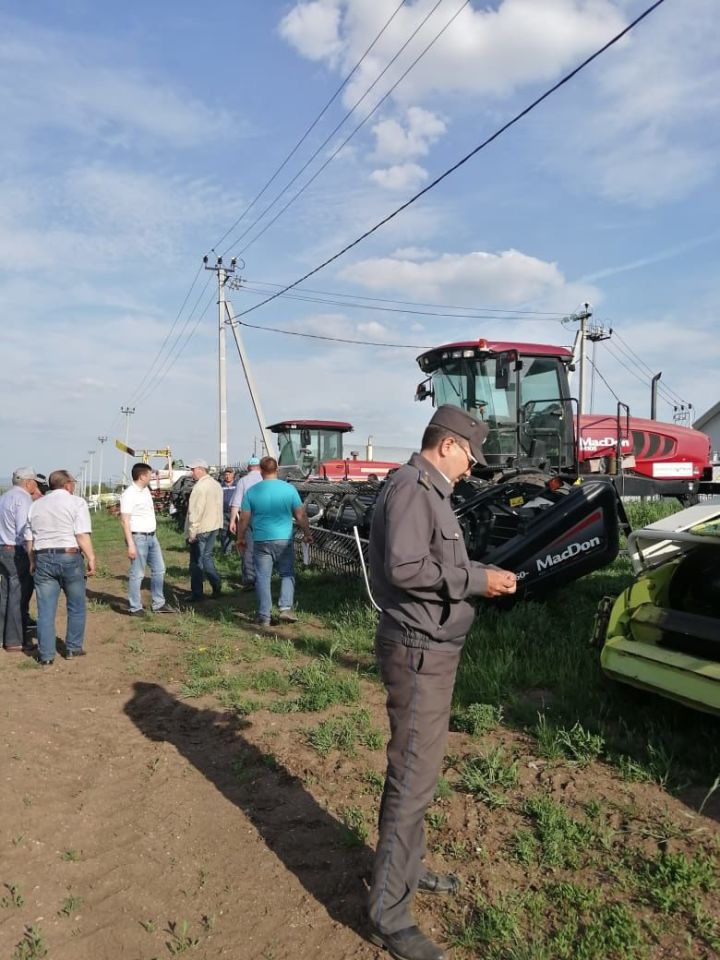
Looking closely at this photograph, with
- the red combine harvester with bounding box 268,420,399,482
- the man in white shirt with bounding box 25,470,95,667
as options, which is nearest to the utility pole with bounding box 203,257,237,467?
the red combine harvester with bounding box 268,420,399,482

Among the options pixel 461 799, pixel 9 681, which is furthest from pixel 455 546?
pixel 9 681

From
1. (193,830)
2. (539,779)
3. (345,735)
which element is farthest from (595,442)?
(193,830)

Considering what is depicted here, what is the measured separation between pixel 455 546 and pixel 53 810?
8.37 ft

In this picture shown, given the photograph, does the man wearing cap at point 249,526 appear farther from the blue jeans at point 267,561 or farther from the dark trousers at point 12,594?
the dark trousers at point 12,594

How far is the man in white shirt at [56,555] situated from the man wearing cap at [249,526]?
2.15 m

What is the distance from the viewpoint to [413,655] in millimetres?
2518

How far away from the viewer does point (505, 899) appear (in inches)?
107

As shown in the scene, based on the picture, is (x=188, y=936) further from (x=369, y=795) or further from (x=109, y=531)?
(x=109, y=531)

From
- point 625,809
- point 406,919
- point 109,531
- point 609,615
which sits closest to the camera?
point 406,919

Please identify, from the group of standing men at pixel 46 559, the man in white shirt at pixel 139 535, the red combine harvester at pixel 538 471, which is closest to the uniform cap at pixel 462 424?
the red combine harvester at pixel 538 471

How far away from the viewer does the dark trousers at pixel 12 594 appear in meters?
6.85

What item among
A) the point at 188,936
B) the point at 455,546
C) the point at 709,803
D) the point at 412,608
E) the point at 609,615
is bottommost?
the point at 188,936

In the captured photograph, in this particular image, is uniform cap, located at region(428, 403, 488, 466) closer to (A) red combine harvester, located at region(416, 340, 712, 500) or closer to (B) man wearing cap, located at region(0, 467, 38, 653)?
(B) man wearing cap, located at region(0, 467, 38, 653)

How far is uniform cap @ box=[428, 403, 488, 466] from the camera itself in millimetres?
2672
